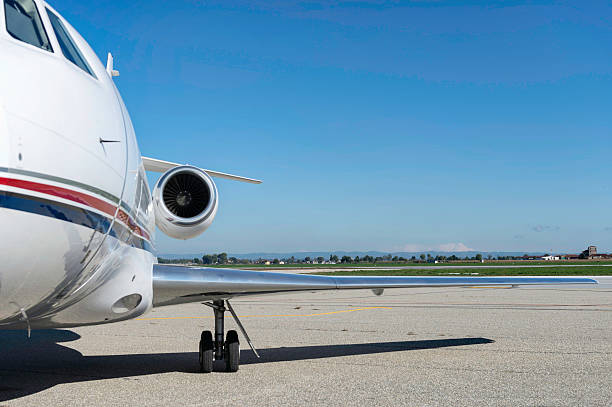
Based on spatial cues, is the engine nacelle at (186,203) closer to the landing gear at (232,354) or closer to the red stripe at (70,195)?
the landing gear at (232,354)

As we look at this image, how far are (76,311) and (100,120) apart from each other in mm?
1773

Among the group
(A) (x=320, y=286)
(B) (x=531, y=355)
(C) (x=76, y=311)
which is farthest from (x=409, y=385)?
(C) (x=76, y=311)

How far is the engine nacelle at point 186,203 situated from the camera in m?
8.55

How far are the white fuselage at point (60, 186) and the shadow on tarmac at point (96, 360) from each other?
2138 millimetres

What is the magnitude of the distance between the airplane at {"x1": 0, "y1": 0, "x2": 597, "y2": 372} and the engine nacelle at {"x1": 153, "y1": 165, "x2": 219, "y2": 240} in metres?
2.02

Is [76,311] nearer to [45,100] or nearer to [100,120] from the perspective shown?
[100,120]

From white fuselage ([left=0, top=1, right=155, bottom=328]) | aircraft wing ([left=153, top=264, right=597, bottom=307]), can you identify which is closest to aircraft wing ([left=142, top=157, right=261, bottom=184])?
aircraft wing ([left=153, top=264, right=597, bottom=307])

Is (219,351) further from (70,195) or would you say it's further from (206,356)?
(70,195)

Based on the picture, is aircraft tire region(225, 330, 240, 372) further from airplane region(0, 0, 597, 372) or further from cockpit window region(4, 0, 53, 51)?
cockpit window region(4, 0, 53, 51)

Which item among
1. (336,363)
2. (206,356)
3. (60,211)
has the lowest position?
(336,363)

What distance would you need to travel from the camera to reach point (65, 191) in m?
3.75

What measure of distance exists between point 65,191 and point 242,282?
3513 millimetres

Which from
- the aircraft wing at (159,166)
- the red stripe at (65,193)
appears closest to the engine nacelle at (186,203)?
the aircraft wing at (159,166)

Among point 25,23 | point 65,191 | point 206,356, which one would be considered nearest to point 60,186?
point 65,191
